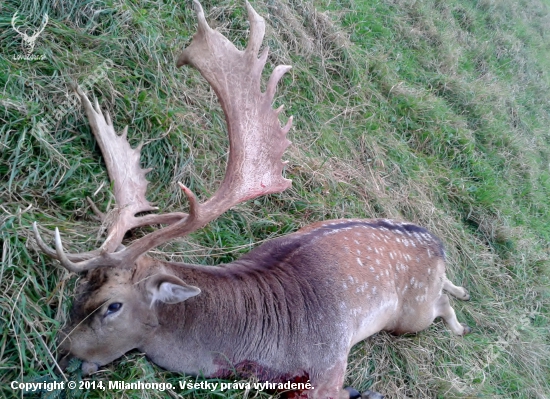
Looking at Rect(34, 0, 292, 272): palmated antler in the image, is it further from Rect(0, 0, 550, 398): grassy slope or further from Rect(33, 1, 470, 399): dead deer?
Rect(0, 0, 550, 398): grassy slope

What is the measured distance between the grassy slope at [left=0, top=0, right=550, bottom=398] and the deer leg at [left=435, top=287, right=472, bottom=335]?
146 mm

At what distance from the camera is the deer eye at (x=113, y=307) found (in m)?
2.87

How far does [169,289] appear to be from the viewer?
9.85ft

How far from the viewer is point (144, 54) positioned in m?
4.45

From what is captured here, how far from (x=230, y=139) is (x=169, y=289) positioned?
1118 mm

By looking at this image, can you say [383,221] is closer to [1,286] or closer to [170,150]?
[170,150]

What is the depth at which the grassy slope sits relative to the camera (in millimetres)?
3271

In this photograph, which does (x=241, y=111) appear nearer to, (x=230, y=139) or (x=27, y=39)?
(x=230, y=139)

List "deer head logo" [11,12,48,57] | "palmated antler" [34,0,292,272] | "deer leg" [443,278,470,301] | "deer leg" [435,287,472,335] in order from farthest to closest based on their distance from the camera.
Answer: "deer leg" [443,278,470,301]
"deer leg" [435,287,472,335]
"deer head logo" [11,12,48,57]
"palmated antler" [34,0,292,272]

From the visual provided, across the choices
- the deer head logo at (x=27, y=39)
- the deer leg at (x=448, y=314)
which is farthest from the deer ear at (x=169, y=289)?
the deer leg at (x=448, y=314)

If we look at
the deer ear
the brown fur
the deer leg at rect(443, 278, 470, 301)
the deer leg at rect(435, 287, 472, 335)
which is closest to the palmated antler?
the deer ear

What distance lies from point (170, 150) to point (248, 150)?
40.3 inches

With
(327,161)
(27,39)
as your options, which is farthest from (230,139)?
(327,161)

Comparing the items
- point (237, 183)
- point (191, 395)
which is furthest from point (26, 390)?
point (237, 183)
